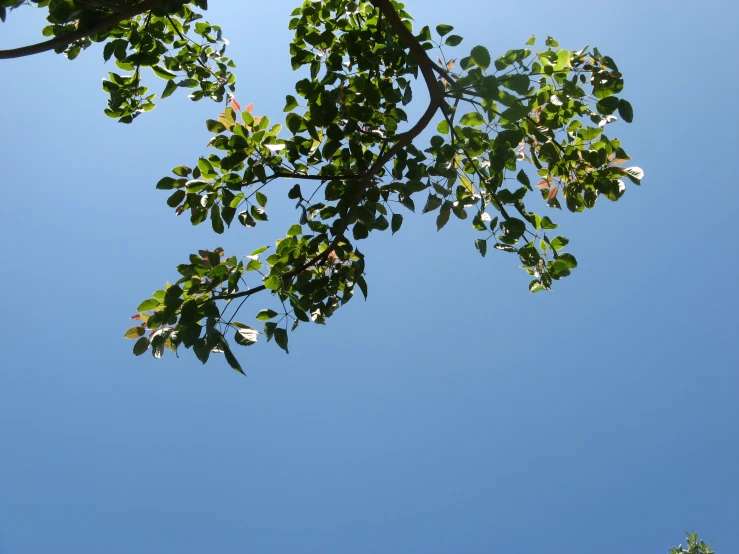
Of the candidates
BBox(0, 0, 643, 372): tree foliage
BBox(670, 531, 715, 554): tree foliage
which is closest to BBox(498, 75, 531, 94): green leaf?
BBox(0, 0, 643, 372): tree foliage

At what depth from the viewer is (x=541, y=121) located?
2771 millimetres

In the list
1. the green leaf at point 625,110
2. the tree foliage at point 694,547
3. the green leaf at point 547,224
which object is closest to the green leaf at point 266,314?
the green leaf at point 547,224

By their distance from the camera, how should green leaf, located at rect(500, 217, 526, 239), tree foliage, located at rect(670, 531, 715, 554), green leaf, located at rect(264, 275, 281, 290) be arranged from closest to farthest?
green leaf, located at rect(264, 275, 281, 290) → green leaf, located at rect(500, 217, 526, 239) → tree foliage, located at rect(670, 531, 715, 554)

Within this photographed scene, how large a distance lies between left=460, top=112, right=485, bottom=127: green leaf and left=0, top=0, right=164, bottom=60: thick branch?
4.41 ft

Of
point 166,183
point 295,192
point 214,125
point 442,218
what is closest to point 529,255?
point 442,218

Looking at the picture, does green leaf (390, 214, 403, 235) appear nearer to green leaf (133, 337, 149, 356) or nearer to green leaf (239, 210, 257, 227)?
green leaf (239, 210, 257, 227)

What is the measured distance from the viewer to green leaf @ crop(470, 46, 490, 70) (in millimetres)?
2137

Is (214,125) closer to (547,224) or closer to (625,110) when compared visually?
(547,224)

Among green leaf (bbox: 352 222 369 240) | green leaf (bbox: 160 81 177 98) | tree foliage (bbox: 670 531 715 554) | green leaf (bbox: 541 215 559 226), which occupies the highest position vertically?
green leaf (bbox: 160 81 177 98)

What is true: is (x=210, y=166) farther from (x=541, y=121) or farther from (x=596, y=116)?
(x=596, y=116)

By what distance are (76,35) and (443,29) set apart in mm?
1527

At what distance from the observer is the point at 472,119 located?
2.41 metres

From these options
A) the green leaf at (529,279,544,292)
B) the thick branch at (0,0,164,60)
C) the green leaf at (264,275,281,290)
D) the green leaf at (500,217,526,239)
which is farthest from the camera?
the green leaf at (529,279,544,292)

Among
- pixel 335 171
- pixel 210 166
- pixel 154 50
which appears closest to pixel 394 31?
pixel 335 171
